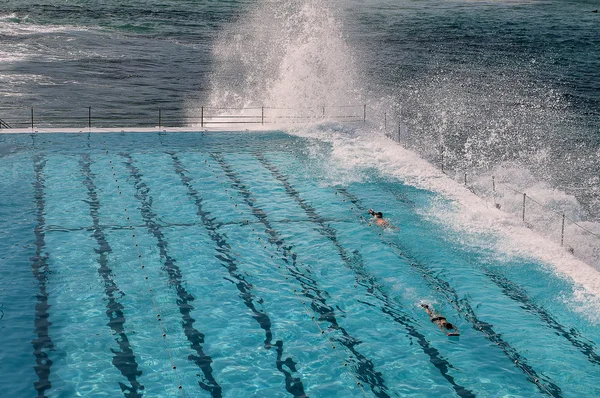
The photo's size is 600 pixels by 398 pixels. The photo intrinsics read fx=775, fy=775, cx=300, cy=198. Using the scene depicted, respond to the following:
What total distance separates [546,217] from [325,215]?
570cm

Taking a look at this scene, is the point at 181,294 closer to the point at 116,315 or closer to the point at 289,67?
the point at 116,315

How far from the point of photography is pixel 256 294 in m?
14.7

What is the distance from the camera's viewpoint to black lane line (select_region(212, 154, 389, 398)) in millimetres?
12062

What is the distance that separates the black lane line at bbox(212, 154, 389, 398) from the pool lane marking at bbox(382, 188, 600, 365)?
3.48 metres

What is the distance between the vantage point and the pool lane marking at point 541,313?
12.9 metres

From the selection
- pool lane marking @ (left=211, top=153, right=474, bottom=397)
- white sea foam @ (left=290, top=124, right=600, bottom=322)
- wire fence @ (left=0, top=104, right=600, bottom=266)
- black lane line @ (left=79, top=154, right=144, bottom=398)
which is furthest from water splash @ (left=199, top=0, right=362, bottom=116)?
pool lane marking @ (left=211, top=153, right=474, bottom=397)

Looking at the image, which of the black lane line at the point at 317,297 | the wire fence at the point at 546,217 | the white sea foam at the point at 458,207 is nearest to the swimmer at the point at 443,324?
the black lane line at the point at 317,297

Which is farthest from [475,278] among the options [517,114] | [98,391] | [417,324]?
[517,114]

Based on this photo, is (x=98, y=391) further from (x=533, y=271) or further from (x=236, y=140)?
(x=236, y=140)

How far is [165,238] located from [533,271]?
7.93m

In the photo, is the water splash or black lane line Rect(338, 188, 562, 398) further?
the water splash

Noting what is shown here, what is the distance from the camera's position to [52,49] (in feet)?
182

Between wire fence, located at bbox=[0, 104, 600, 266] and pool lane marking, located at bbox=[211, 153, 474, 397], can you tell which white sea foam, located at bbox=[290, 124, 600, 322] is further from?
pool lane marking, located at bbox=[211, 153, 474, 397]

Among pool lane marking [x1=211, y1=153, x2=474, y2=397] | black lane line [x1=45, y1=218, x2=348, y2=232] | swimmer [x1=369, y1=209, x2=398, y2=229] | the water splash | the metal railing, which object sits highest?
the water splash
